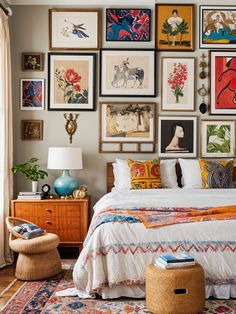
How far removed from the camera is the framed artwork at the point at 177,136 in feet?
17.5

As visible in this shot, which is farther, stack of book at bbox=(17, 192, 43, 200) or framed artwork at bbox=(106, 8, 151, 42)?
framed artwork at bbox=(106, 8, 151, 42)

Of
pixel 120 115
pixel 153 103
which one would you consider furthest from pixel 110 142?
pixel 153 103

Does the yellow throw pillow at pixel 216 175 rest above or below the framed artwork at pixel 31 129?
below

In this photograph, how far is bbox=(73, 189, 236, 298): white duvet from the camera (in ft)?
10.6

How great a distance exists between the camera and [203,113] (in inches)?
210

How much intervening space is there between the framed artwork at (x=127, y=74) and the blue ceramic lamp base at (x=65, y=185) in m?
1.09

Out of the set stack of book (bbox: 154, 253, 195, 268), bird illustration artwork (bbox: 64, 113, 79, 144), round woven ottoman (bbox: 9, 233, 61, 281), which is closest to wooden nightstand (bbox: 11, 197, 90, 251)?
round woven ottoman (bbox: 9, 233, 61, 281)

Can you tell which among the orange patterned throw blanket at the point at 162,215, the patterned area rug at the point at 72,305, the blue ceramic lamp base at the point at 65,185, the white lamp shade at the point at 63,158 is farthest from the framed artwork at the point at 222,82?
the patterned area rug at the point at 72,305

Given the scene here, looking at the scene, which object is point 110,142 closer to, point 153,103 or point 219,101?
point 153,103

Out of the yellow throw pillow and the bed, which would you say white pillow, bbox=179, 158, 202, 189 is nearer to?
the yellow throw pillow

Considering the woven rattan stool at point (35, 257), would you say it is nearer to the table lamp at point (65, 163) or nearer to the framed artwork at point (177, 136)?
the table lamp at point (65, 163)

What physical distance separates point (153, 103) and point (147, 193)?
1.34 m

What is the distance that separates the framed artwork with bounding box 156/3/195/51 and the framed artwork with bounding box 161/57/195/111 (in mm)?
161

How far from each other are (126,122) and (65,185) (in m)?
1.04
